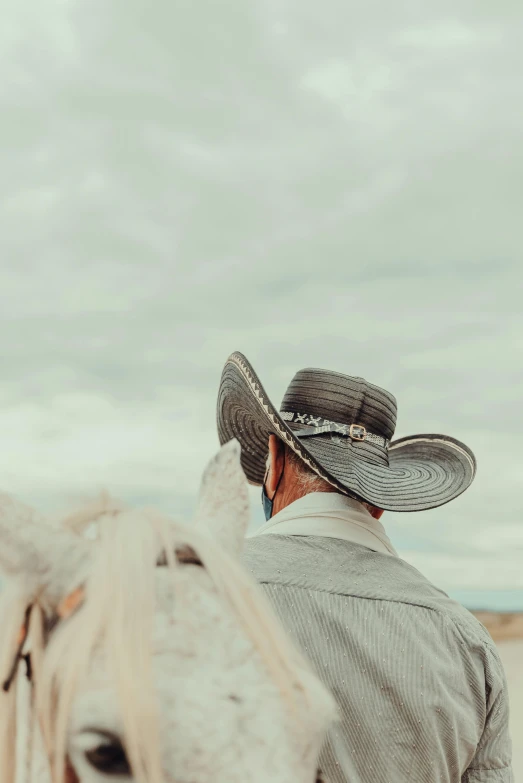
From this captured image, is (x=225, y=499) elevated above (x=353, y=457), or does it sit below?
below

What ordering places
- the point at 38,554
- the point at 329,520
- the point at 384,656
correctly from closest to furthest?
the point at 38,554 < the point at 384,656 < the point at 329,520

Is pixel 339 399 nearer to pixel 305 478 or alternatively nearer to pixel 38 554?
pixel 305 478

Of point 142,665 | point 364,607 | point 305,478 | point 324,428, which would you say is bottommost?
point 142,665

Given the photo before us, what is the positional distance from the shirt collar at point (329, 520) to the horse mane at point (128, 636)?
100cm

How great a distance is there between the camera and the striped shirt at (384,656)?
214 centimetres

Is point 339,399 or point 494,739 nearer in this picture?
point 494,739

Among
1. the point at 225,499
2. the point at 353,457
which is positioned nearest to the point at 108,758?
the point at 225,499

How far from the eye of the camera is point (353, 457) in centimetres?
256

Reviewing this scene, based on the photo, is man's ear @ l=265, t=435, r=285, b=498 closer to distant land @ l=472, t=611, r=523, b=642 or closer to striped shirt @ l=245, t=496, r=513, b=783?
striped shirt @ l=245, t=496, r=513, b=783

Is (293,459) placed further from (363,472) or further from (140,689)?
(140,689)

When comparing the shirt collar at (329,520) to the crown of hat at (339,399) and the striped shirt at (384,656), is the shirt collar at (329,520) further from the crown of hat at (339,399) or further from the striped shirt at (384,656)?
the crown of hat at (339,399)

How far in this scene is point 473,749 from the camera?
2.28 meters

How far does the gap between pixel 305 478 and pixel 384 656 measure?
55 centimetres

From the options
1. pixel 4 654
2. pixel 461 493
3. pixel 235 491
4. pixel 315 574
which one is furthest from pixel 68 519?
pixel 461 493
